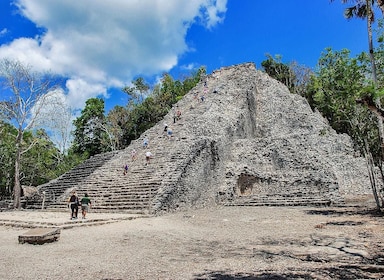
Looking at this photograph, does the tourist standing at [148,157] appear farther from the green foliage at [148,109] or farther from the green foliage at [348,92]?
the green foliage at [148,109]

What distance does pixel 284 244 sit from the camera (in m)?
6.96

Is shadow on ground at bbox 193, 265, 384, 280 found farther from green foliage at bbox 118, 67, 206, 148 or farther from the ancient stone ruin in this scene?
green foliage at bbox 118, 67, 206, 148

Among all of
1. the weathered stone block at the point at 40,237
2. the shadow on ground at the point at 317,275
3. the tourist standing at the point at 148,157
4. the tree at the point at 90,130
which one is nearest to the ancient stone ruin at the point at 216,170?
the tourist standing at the point at 148,157

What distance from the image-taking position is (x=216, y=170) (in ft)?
54.5

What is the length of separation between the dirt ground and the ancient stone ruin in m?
3.26

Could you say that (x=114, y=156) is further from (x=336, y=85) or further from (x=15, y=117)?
(x=336, y=85)

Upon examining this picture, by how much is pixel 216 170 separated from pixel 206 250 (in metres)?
10.0

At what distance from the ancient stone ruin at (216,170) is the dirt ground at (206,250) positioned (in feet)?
10.7

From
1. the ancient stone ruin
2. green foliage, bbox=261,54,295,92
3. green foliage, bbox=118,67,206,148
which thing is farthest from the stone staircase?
green foliage, bbox=261,54,295,92

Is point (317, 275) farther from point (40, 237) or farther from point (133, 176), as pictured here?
point (133, 176)

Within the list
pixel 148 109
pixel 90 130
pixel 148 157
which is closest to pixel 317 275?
pixel 148 157

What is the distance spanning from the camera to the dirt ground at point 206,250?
4902mm

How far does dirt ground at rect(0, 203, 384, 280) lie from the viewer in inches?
A: 193

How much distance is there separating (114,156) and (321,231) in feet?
46.9
